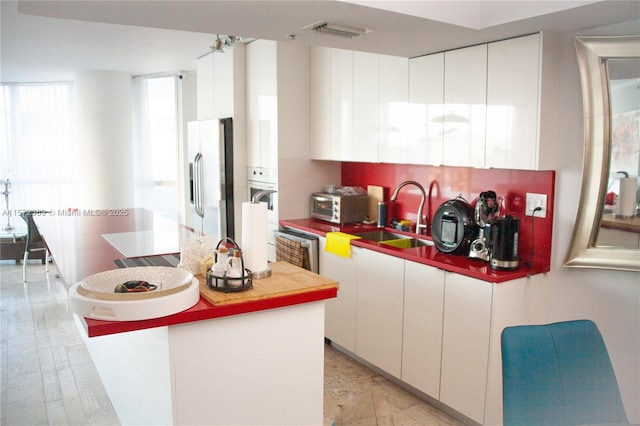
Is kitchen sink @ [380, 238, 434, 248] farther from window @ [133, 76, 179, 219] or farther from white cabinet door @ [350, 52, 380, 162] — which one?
window @ [133, 76, 179, 219]

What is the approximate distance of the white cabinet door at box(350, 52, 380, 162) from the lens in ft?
12.3

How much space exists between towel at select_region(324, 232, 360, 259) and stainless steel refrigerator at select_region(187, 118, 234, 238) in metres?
1.29

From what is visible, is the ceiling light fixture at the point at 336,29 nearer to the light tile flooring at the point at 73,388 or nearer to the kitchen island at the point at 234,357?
the kitchen island at the point at 234,357

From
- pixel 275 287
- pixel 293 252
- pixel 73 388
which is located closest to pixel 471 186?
pixel 293 252

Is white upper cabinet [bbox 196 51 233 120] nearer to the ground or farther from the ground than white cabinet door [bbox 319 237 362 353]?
farther from the ground

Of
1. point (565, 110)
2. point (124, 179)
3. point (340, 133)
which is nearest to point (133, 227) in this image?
point (340, 133)

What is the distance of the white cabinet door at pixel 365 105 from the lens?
3740mm

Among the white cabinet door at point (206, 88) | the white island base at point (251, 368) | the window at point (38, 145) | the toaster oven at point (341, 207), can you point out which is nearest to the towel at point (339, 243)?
the toaster oven at point (341, 207)

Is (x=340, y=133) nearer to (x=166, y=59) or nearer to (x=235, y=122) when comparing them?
(x=235, y=122)

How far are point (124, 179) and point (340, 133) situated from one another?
4.23 meters

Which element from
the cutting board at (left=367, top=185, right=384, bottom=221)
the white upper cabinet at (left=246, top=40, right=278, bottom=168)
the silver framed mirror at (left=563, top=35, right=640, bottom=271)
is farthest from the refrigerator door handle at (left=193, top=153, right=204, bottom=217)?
the silver framed mirror at (left=563, top=35, right=640, bottom=271)

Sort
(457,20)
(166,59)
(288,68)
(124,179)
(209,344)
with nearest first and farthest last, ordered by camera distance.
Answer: (209,344) → (457,20) → (288,68) → (166,59) → (124,179)

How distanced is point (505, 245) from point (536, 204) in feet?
1.30

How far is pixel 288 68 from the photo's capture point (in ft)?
13.9
